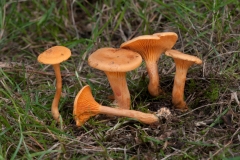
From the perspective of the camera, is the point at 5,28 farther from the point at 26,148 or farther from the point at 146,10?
the point at 26,148

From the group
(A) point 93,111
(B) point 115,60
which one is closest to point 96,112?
(A) point 93,111

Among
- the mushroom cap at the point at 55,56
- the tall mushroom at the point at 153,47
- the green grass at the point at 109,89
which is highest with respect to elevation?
the mushroom cap at the point at 55,56

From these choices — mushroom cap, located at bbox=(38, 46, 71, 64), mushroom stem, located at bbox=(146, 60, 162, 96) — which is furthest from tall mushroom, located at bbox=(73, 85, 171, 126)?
mushroom cap, located at bbox=(38, 46, 71, 64)

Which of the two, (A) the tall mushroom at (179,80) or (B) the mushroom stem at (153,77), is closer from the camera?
(A) the tall mushroom at (179,80)

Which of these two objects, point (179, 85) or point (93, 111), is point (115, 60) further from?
point (179, 85)

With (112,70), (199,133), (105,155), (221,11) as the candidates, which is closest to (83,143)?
(105,155)

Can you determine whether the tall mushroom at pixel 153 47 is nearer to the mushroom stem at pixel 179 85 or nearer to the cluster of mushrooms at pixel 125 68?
the cluster of mushrooms at pixel 125 68

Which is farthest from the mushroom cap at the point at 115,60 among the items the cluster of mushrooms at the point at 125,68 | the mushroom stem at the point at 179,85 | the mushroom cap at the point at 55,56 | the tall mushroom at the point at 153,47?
the mushroom stem at the point at 179,85
